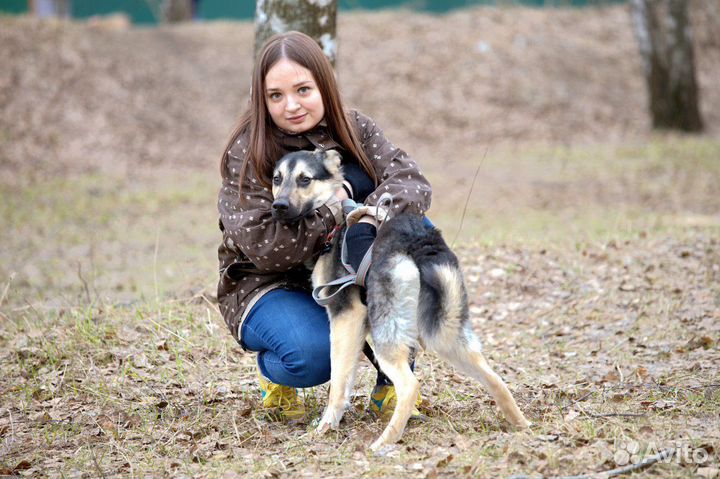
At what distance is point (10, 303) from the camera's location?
7.05 m

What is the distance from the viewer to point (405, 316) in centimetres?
351

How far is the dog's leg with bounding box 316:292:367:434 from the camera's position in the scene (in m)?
3.74

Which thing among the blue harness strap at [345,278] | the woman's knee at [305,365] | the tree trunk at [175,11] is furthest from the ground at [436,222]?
the tree trunk at [175,11]

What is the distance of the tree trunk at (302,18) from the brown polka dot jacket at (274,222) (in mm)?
2202

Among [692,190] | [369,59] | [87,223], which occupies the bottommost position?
[87,223]

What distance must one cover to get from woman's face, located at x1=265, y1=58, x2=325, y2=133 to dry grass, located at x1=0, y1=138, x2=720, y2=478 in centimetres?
162

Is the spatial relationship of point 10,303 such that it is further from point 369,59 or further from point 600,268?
point 369,59

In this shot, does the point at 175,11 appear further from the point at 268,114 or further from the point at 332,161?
the point at 332,161

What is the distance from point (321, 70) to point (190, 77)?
13250 mm

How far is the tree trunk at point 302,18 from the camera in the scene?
622cm

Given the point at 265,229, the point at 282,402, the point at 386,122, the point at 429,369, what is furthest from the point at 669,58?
the point at 265,229

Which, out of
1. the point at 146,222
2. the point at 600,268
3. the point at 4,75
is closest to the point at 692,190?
the point at 600,268

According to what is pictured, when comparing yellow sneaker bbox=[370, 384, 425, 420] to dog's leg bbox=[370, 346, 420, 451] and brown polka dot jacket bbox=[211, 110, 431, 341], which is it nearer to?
dog's leg bbox=[370, 346, 420, 451]
